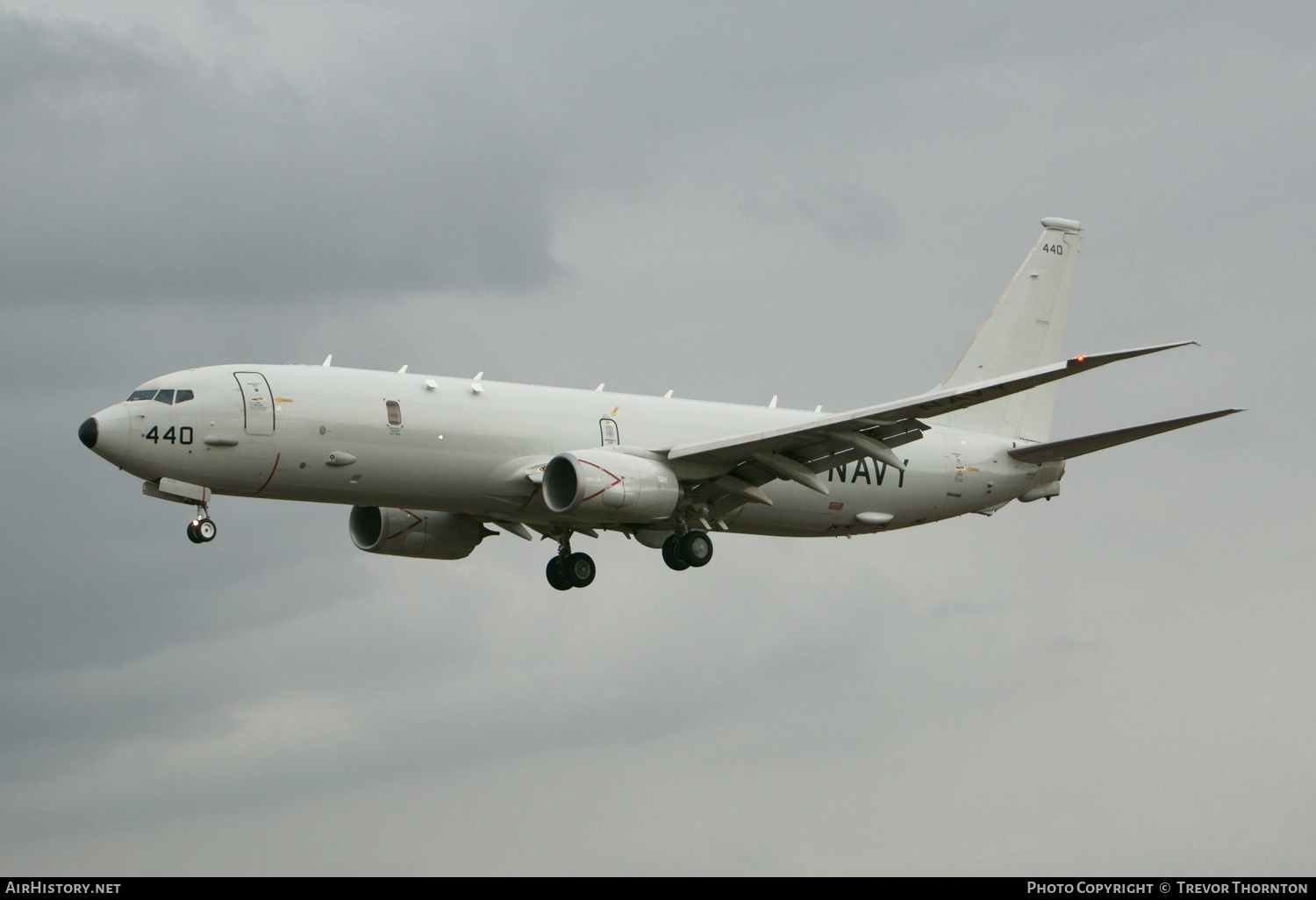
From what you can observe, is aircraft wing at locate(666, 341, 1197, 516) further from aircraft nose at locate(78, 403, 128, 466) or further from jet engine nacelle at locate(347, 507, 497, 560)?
aircraft nose at locate(78, 403, 128, 466)

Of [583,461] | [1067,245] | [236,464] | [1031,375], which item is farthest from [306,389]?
[1067,245]

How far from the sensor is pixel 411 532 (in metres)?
53.0

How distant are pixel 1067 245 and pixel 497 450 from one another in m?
24.2

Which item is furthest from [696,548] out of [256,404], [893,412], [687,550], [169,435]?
[169,435]

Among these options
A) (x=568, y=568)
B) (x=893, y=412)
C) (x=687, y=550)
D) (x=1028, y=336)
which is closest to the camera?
(x=893, y=412)

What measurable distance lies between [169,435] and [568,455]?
33.4 ft

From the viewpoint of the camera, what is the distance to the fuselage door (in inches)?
1714

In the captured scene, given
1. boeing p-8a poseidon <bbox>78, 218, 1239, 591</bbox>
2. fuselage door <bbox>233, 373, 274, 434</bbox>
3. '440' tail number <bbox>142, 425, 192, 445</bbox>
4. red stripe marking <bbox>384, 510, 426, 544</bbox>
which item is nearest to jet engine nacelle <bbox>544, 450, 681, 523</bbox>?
boeing p-8a poseidon <bbox>78, 218, 1239, 591</bbox>

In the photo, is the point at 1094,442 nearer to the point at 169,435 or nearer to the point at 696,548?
the point at 696,548

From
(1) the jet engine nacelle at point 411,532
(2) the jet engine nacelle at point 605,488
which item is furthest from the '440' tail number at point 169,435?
(1) the jet engine nacelle at point 411,532

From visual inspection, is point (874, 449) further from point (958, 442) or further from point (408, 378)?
point (408, 378)

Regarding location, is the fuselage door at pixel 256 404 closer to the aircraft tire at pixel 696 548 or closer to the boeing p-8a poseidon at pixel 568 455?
the boeing p-8a poseidon at pixel 568 455

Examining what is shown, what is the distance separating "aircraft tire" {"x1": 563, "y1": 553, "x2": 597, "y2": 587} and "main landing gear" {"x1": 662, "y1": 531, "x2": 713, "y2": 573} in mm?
3098

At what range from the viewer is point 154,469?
43.0 meters
